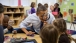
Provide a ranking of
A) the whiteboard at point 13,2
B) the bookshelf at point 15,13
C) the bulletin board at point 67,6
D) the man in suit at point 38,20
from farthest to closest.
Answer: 1. the bulletin board at point 67,6
2. the whiteboard at point 13,2
3. the bookshelf at point 15,13
4. the man in suit at point 38,20

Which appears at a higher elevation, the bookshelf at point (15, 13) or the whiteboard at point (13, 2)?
the whiteboard at point (13, 2)

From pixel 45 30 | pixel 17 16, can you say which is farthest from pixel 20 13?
pixel 45 30

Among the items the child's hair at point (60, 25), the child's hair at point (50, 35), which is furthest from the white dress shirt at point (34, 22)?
the child's hair at point (50, 35)

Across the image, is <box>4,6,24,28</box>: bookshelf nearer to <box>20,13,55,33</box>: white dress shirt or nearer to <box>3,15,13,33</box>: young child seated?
<box>20,13,55,33</box>: white dress shirt

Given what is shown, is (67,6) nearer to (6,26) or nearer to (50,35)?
(6,26)

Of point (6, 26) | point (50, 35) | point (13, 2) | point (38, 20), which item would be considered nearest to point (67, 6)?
point (13, 2)

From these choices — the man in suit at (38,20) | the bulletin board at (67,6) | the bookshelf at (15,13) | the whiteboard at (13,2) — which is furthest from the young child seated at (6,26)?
the bulletin board at (67,6)

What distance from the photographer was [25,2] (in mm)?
7121

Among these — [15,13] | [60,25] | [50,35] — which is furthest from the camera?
[15,13]

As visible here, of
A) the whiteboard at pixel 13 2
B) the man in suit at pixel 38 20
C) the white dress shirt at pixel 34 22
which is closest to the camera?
the man in suit at pixel 38 20

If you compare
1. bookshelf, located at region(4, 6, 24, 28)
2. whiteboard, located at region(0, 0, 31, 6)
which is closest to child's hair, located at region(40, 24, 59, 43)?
bookshelf, located at region(4, 6, 24, 28)

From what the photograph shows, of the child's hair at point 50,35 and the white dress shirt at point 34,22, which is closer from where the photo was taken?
the child's hair at point 50,35

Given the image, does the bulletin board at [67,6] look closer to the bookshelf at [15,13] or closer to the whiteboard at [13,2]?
the whiteboard at [13,2]

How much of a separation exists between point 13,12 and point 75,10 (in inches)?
144
